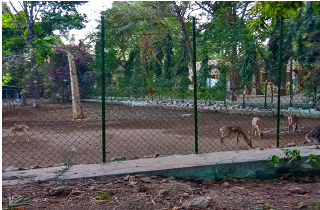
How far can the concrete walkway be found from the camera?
376cm

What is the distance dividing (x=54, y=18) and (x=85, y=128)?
293 inches

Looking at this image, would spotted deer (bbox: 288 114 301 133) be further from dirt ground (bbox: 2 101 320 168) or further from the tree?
the tree

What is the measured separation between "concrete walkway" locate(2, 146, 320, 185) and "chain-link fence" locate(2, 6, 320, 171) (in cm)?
40

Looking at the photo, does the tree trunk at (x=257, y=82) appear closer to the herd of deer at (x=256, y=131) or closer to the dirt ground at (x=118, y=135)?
the dirt ground at (x=118, y=135)

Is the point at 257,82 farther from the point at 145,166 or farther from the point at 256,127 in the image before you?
the point at 145,166

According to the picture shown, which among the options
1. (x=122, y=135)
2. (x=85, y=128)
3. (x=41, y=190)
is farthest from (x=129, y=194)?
(x=85, y=128)

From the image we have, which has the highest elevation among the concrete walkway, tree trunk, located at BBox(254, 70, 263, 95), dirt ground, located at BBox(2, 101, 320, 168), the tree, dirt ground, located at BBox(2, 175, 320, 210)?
the tree

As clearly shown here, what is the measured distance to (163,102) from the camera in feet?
33.6

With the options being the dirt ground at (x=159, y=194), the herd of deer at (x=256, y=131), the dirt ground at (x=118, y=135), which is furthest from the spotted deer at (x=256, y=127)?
the dirt ground at (x=159, y=194)

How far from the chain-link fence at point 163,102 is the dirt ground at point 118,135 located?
25mm

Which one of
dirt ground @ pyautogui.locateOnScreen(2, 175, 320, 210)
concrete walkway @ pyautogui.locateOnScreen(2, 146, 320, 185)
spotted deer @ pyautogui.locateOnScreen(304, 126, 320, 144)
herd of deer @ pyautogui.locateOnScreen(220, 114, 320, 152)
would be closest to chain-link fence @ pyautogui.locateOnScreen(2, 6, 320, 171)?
herd of deer @ pyautogui.locateOnScreen(220, 114, 320, 152)

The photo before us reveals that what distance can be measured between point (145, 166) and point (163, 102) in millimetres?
6191

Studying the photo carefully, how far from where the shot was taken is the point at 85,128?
35.9 feet

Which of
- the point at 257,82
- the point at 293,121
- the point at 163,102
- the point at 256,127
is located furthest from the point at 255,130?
the point at 163,102
